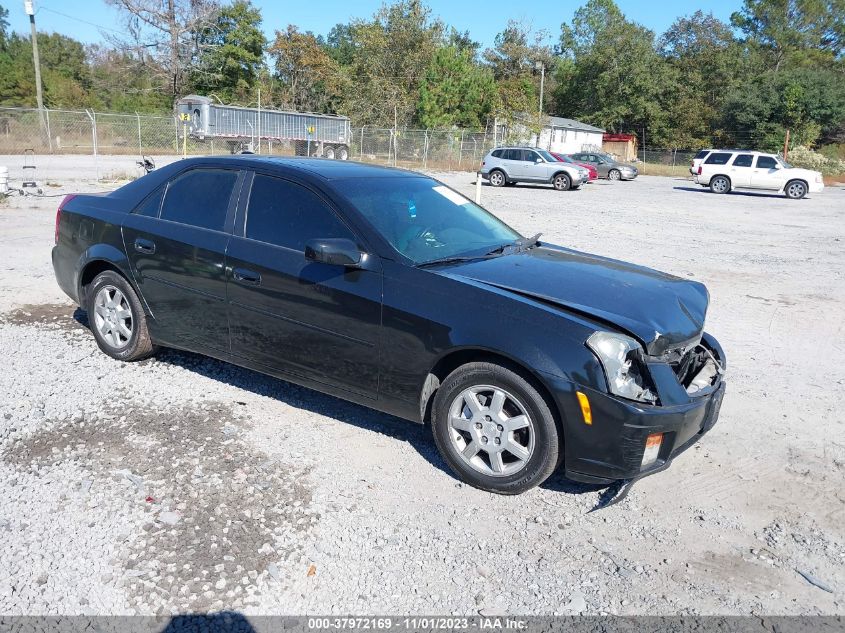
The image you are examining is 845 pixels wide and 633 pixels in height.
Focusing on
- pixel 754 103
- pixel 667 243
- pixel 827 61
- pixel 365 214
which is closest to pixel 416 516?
pixel 365 214

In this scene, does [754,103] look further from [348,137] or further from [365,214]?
[365,214]

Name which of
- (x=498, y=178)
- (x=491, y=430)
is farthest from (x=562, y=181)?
(x=491, y=430)

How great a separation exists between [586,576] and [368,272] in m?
2.01

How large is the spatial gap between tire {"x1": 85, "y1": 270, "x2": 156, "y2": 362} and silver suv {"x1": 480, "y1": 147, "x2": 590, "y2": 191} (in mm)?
24087

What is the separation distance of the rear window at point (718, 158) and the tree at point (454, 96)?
2232cm

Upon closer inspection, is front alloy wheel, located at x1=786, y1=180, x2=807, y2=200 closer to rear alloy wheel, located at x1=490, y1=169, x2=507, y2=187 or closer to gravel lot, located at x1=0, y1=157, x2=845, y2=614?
rear alloy wheel, located at x1=490, y1=169, x2=507, y2=187

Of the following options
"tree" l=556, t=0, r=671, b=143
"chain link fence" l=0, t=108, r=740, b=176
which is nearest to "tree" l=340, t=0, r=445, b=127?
"chain link fence" l=0, t=108, r=740, b=176

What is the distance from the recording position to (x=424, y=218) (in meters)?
4.69

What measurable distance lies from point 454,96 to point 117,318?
46713mm

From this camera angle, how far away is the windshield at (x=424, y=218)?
4348 millimetres

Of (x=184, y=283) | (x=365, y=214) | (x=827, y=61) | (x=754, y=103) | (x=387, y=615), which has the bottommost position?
(x=387, y=615)

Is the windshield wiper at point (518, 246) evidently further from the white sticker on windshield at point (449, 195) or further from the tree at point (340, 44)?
the tree at point (340, 44)

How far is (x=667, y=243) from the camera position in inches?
524

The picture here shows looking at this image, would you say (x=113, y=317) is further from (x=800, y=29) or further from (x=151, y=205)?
(x=800, y=29)
